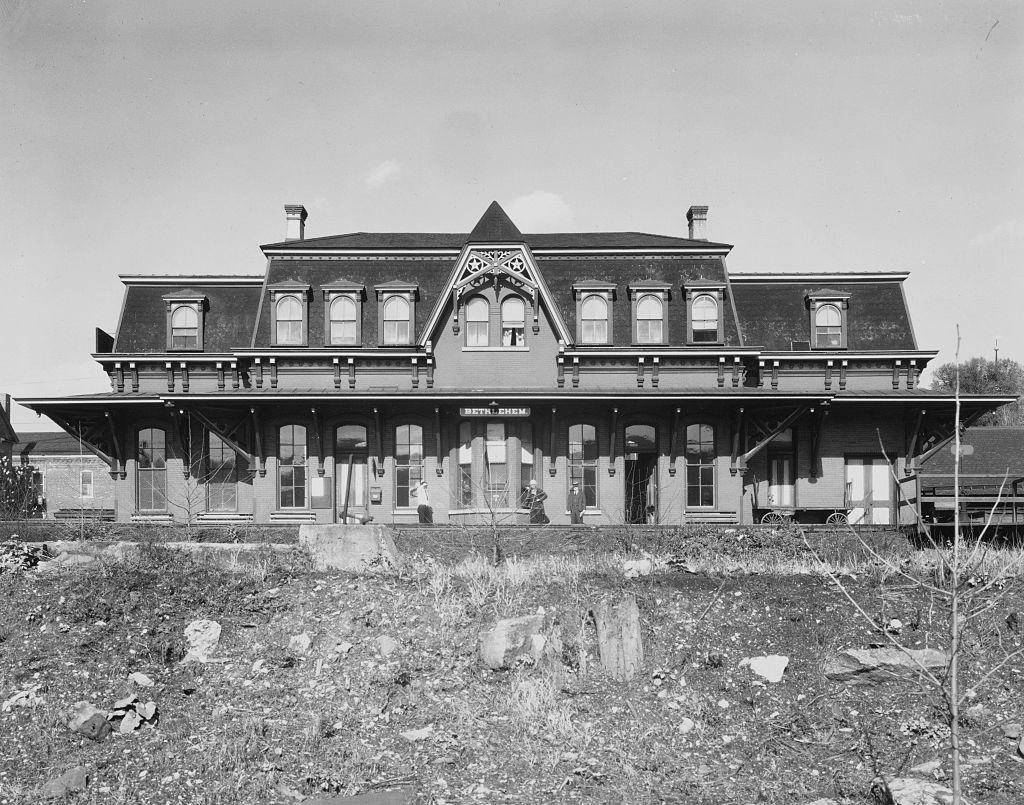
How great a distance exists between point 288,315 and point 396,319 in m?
3.16

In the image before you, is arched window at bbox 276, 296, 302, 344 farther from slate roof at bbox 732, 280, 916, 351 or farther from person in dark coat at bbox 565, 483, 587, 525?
slate roof at bbox 732, 280, 916, 351

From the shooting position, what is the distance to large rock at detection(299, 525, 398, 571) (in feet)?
51.4

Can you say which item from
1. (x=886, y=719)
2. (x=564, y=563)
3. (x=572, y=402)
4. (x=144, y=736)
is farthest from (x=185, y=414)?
(x=886, y=719)

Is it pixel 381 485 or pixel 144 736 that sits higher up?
pixel 381 485

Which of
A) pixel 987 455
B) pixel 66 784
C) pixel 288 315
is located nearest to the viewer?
pixel 66 784

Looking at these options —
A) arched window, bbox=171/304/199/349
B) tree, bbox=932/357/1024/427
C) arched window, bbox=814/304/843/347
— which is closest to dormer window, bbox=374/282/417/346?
arched window, bbox=171/304/199/349

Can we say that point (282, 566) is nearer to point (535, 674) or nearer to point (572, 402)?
point (535, 674)

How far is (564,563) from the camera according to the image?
15602 mm

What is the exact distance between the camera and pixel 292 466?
25.6 m

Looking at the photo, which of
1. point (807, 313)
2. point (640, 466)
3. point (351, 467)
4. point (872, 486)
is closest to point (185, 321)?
point (351, 467)

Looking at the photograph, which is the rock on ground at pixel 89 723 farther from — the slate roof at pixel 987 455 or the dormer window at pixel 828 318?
the slate roof at pixel 987 455

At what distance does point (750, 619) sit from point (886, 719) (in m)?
2.40

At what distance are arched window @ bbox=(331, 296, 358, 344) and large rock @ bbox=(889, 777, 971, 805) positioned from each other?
64.4 ft

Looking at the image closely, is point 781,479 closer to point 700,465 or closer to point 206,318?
point 700,465
